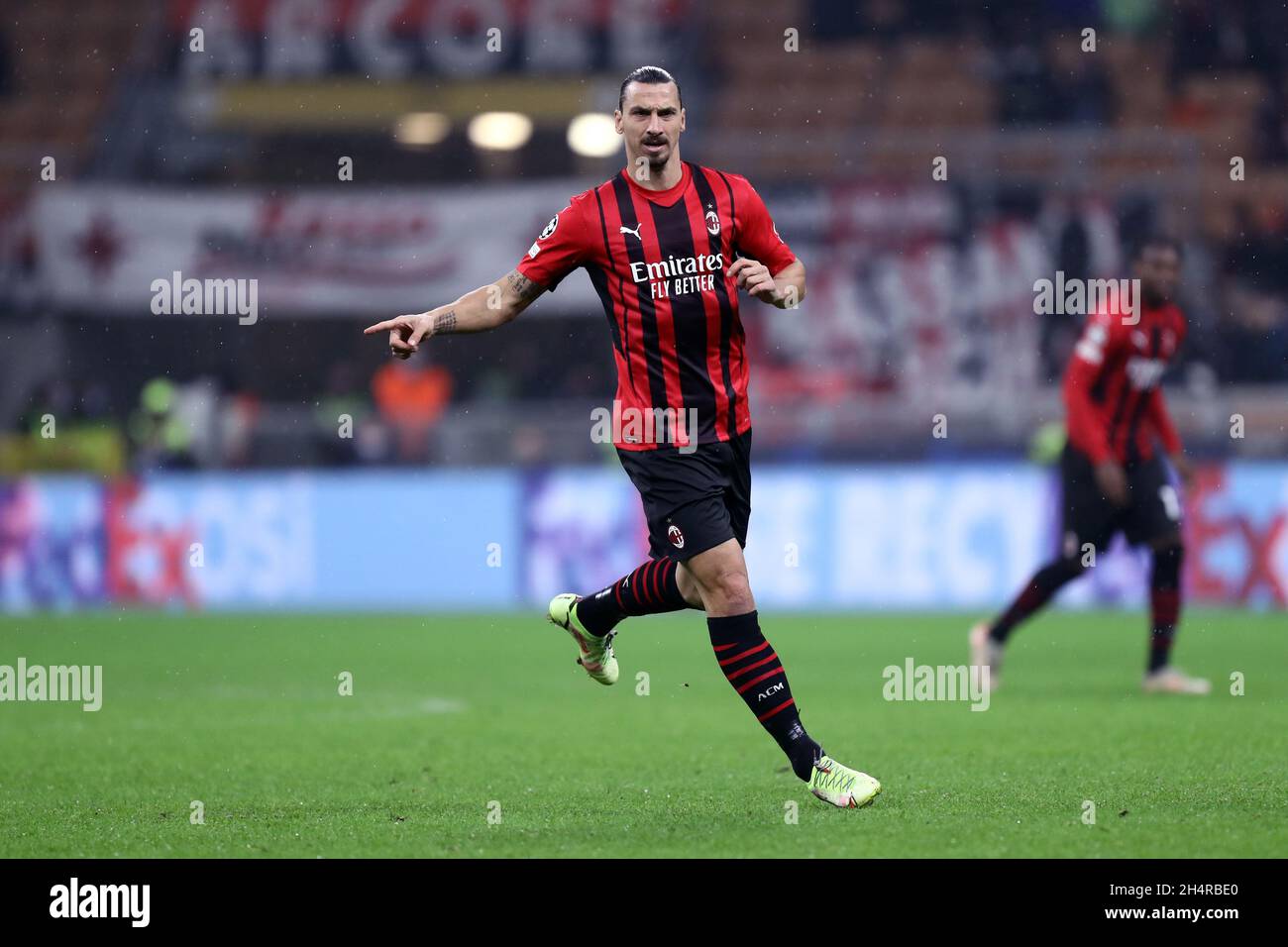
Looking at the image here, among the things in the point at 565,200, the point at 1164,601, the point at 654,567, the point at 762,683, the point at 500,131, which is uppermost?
the point at 500,131

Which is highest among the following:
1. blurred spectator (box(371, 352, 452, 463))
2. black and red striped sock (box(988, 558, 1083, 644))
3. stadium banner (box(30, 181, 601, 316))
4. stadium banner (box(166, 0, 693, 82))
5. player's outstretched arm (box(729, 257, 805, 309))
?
stadium banner (box(166, 0, 693, 82))

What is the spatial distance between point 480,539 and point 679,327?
10337 mm

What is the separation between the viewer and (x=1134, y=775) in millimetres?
6363

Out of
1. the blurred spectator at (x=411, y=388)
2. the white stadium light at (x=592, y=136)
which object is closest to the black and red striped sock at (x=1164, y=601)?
the blurred spectator at (x=411, y=388)

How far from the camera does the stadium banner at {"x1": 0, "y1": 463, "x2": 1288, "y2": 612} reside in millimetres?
15266

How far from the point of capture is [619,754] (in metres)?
7.39

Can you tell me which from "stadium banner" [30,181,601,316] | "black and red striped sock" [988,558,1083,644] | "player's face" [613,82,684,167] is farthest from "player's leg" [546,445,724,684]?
"stadium banner" [30,181,601,316]

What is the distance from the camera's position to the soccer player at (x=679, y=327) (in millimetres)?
5930

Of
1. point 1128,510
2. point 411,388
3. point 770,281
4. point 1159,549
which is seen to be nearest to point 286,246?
point 411,388

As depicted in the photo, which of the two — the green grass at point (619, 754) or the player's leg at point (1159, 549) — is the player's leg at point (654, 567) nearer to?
the green grass at point (619, 754)

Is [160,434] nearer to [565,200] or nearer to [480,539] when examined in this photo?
[480,539]

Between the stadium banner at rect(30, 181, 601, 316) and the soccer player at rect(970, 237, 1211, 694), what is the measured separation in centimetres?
1099

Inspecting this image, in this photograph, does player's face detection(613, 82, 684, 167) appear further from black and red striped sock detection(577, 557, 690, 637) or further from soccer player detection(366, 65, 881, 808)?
black and red striped sock detection(577, 557, 690, 637)
